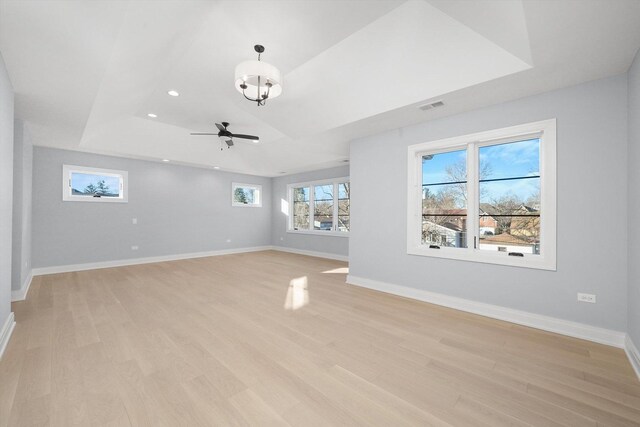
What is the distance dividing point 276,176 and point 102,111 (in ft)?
18.3

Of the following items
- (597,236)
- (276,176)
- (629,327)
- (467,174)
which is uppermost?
(276,176)

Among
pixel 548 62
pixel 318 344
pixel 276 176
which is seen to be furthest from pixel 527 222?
pixel 276 176

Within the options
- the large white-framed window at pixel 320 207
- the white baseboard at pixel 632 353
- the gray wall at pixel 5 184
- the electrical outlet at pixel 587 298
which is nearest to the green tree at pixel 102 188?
the gray wall at pixel 5 184

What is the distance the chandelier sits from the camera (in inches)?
101

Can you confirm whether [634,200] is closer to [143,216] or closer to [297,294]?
[297,294]

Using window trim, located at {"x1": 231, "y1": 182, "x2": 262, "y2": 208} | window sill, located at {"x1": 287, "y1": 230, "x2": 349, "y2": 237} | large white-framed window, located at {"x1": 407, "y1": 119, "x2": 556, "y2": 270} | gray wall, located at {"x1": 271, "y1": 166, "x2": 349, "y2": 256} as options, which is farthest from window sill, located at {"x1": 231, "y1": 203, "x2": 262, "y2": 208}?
large white-framed window, located at {"x1": 407, "y1": 119, "x2": 556, "y2": 270}

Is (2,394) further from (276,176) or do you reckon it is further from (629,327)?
(276,176)

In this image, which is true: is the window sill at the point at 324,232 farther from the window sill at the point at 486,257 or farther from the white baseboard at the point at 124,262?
the window sill at the point at 486,257

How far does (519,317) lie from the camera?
2975mm

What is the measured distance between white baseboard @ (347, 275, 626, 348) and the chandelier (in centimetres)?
336

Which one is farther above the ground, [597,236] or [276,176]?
[276,176]

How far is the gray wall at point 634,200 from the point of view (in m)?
2.17

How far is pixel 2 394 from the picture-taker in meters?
1.74

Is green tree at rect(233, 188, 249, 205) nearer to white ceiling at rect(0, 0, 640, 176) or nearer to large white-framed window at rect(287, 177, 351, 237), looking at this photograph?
large white-framed window at rect(287, 177, 351, 237)
